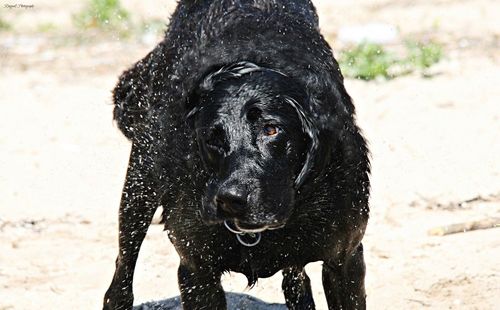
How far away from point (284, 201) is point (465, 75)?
5681 millimetres

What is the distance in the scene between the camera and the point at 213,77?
12.9 ft

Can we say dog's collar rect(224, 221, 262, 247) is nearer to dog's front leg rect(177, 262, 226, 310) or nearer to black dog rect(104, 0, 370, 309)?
black dog rect(104, 0, 370, 309)

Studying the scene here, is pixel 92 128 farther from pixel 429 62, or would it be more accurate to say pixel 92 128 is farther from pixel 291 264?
pixel 291 264

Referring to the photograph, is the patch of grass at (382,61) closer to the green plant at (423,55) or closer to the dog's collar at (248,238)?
the green plant at (423,55)

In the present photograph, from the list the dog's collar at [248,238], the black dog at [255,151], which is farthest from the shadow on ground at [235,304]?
the dog's collar at [248,238]

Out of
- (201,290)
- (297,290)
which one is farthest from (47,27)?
(201,290)

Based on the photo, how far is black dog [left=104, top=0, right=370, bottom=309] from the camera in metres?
3.74

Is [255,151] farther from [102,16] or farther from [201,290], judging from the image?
[102,16]

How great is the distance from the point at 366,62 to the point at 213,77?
560cm

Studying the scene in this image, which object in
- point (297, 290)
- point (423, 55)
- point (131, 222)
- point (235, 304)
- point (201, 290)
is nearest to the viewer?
point (201, 290)

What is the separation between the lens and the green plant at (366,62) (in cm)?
920

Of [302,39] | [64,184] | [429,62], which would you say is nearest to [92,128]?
[64,184]

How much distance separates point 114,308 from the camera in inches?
211

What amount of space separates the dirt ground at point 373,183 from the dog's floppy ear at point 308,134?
178cm
